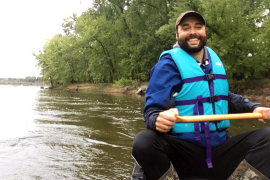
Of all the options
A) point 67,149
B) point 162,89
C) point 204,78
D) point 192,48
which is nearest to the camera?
point 162,89

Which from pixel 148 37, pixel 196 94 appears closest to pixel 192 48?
pixel 196 94

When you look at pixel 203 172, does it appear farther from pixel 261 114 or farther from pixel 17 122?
pixel 17 122

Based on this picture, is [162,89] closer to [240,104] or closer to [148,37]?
[240,104]

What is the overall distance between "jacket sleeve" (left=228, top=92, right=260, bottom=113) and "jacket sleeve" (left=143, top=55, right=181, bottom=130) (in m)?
0.65

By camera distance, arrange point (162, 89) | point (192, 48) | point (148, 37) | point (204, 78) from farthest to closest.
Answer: point (148, 37) < point (192, 48) < point (204, 78) < point (162, 89)

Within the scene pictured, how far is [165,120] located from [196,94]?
0.45 meters

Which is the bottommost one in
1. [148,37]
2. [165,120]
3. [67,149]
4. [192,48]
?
[67,149]

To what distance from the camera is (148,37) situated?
22.7 metres

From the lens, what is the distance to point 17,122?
595 centimetres

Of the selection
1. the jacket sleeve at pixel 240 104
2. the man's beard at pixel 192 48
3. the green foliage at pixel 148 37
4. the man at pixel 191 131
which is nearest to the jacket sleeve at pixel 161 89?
the man at pixel 191 131

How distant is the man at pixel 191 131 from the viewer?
1624mm

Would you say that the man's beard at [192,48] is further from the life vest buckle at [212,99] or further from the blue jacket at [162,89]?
the life vest buckle at [212,99]

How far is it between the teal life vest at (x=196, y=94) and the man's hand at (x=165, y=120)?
0.25 metres

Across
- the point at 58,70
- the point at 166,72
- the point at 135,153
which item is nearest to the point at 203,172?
the point at 135,153
